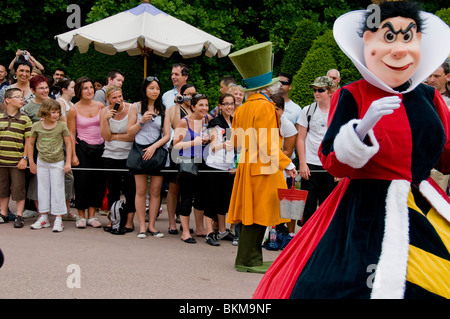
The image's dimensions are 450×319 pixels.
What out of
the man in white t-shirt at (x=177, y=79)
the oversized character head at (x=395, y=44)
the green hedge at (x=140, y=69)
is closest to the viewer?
the oversized character head at (x=395, y=44)

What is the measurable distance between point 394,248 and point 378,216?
0.18m

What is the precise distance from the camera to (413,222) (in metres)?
2.83

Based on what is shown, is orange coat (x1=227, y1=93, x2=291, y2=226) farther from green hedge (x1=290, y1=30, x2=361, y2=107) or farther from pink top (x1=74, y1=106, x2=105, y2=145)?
green hedge (x1=290, y1=30, x2=361, y2=107)

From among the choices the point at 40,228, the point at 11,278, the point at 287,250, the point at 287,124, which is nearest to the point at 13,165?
the point at 40,228

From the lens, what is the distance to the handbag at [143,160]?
284 inches

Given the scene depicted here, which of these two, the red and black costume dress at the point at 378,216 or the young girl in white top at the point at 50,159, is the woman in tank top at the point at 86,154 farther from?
the red and black costume dress at the point at 378,216

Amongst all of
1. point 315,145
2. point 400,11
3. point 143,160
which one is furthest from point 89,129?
point 400,11

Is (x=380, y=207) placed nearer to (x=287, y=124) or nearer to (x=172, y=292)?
(x=172, y=292)

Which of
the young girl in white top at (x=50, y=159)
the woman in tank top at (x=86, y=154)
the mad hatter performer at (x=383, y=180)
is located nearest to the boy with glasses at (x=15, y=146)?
the young girl in white top at (x=50, y=159)

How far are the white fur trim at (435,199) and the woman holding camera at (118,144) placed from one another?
4899 millimetres

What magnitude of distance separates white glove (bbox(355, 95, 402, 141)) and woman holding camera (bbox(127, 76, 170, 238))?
15.4 feet

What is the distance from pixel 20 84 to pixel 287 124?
391cm

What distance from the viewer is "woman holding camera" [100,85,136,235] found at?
7516 mm

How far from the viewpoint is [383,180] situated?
2936mm
